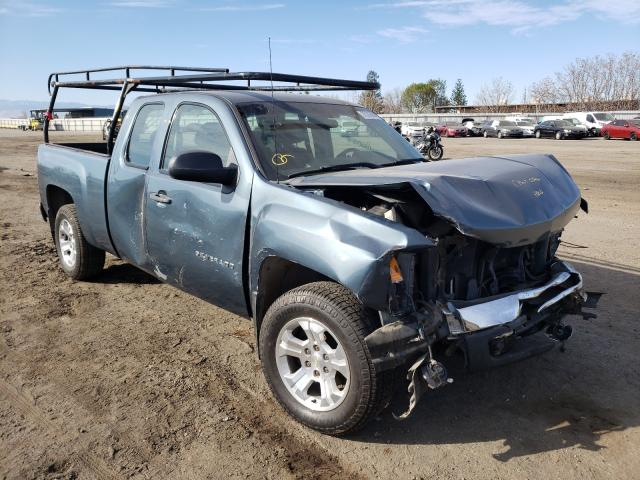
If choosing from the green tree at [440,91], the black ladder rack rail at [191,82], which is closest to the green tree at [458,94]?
the green tree at [440,91]

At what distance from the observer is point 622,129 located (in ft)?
110

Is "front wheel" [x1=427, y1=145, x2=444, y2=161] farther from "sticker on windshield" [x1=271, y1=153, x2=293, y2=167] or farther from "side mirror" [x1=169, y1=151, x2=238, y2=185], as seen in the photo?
"side mirror" [x1=169, y1=151, x2=238, y2=185]

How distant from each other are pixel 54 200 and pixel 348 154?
359cm

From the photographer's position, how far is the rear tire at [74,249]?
559 cm

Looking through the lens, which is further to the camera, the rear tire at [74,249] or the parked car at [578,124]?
the parked car at [578,124]

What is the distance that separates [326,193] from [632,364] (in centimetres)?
254

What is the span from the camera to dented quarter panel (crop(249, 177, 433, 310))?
279cm

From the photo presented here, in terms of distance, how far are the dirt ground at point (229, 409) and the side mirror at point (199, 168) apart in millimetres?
1379

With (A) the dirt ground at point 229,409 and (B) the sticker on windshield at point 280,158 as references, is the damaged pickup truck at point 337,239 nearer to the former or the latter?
(B) the sticker on windshield at point 280,158

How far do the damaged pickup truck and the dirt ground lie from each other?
315mm

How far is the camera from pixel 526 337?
11.0 feet

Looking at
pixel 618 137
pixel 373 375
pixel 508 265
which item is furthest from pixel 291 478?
pixel 618 137

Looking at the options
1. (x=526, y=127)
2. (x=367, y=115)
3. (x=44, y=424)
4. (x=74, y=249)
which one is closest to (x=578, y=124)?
(x=526, y=127)

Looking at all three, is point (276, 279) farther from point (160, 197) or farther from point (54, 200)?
point (54, 200)
